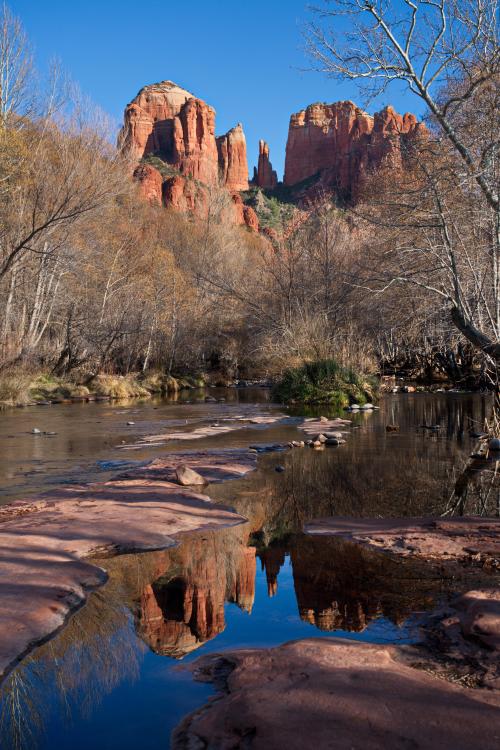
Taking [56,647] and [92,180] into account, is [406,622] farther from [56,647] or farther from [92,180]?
[92,180]

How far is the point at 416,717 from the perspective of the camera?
2.50 m

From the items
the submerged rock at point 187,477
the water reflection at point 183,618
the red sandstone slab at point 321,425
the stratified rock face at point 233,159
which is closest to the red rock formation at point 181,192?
the stratified rock face at point 233,159

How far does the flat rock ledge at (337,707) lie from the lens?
2371 millimetres

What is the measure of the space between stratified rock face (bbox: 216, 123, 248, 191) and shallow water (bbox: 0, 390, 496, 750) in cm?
12082

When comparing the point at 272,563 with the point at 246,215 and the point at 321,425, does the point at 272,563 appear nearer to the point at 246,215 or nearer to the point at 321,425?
the point at 321,425

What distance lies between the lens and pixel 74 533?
17.5 ft

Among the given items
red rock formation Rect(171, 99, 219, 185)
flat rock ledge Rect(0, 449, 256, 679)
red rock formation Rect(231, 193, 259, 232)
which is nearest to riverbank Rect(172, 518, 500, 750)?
flat rock ledge Rect(0, 449, 256, 679)

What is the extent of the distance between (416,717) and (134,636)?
5.86 feet

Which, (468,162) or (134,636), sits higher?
(468,162)

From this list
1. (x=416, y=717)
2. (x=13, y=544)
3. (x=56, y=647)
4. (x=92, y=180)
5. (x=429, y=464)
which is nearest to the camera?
(x=416, y=717)

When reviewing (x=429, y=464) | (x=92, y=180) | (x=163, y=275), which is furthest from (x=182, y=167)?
(x=429, y=464)

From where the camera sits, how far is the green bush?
19.5 m

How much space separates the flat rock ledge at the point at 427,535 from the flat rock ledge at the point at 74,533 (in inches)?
41.3

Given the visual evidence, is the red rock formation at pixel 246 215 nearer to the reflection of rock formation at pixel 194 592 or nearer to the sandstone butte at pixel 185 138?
the sandstone butte at pixel 185 138
